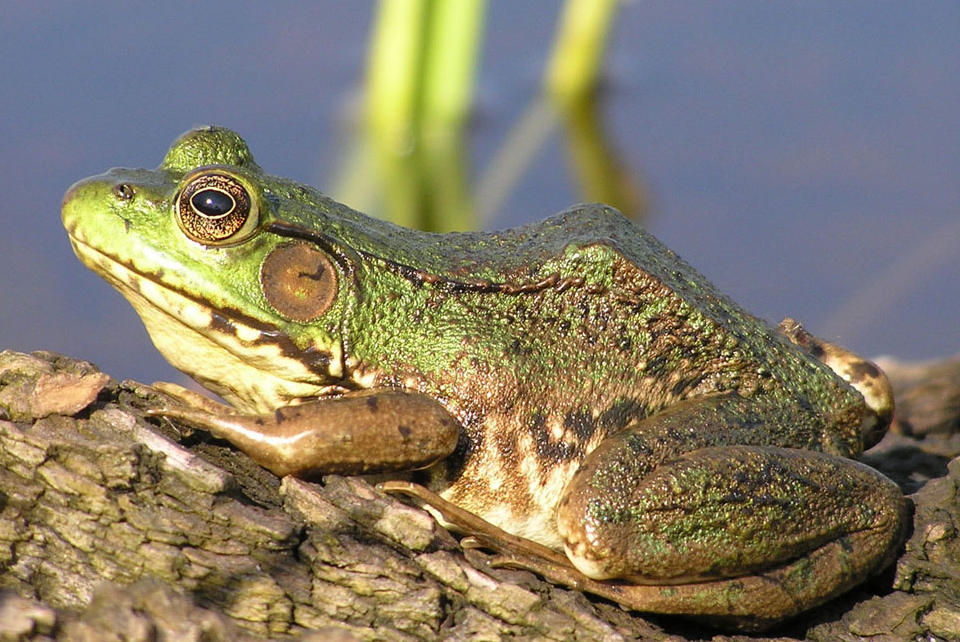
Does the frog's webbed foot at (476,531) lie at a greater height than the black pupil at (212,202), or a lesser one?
lesser

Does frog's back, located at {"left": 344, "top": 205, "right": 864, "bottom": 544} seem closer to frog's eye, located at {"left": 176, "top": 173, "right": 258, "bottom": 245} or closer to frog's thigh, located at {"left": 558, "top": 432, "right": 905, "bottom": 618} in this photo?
frog's thigh, located at {"left": 558, "top": 432, "right": 905, "bottom": 618}

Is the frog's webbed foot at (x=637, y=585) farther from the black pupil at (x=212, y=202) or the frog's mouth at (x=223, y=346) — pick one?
the black pupil at (x=212, y=202)

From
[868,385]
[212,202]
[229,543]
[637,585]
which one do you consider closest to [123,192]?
[212,202]

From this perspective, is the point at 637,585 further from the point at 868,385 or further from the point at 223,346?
the point at 223,346

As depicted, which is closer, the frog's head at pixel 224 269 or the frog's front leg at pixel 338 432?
the frog's front leg at pixel 338 432

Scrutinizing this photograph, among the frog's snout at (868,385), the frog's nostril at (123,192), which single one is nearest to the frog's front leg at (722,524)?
the frog's snout at (868,385)

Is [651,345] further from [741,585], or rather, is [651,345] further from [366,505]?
[366,505]

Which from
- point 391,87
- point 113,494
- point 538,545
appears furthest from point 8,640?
point 391,87
